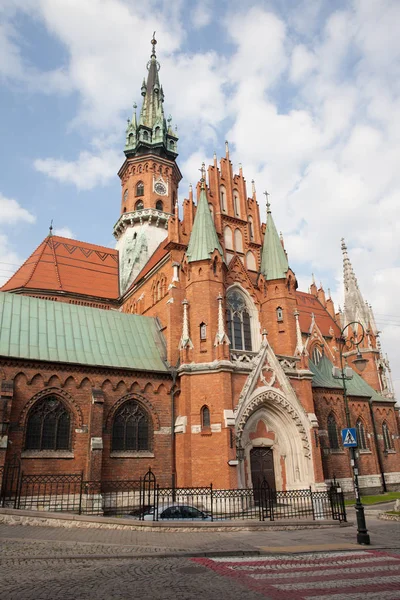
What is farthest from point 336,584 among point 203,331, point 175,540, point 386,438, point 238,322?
point 386,438

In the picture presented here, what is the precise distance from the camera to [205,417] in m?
21.2

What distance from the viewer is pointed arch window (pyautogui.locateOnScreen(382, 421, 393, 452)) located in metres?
32.7

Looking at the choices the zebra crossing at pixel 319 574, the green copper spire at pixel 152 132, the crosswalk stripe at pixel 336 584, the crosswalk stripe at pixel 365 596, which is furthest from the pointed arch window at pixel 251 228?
the crosswalk stripe at pixel 365 596

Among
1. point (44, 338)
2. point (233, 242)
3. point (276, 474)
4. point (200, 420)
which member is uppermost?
point (233, 242)

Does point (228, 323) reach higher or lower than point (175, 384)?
higher

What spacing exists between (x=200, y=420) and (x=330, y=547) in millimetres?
9712

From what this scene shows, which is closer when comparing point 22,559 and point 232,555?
point 22,559

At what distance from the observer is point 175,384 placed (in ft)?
74.4

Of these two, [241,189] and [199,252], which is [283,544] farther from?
[241,189]

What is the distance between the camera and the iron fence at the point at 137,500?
1689 centimetres

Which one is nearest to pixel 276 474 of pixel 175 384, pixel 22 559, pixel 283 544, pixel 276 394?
pixel 276 394

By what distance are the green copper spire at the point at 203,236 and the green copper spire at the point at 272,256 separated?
350cm

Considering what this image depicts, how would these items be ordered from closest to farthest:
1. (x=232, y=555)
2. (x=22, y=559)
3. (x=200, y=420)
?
(x=22, y=559) < (x=232, y=555) < (x=200, y=420)

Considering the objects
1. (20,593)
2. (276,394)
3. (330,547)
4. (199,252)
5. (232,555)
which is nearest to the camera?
(20,593)
